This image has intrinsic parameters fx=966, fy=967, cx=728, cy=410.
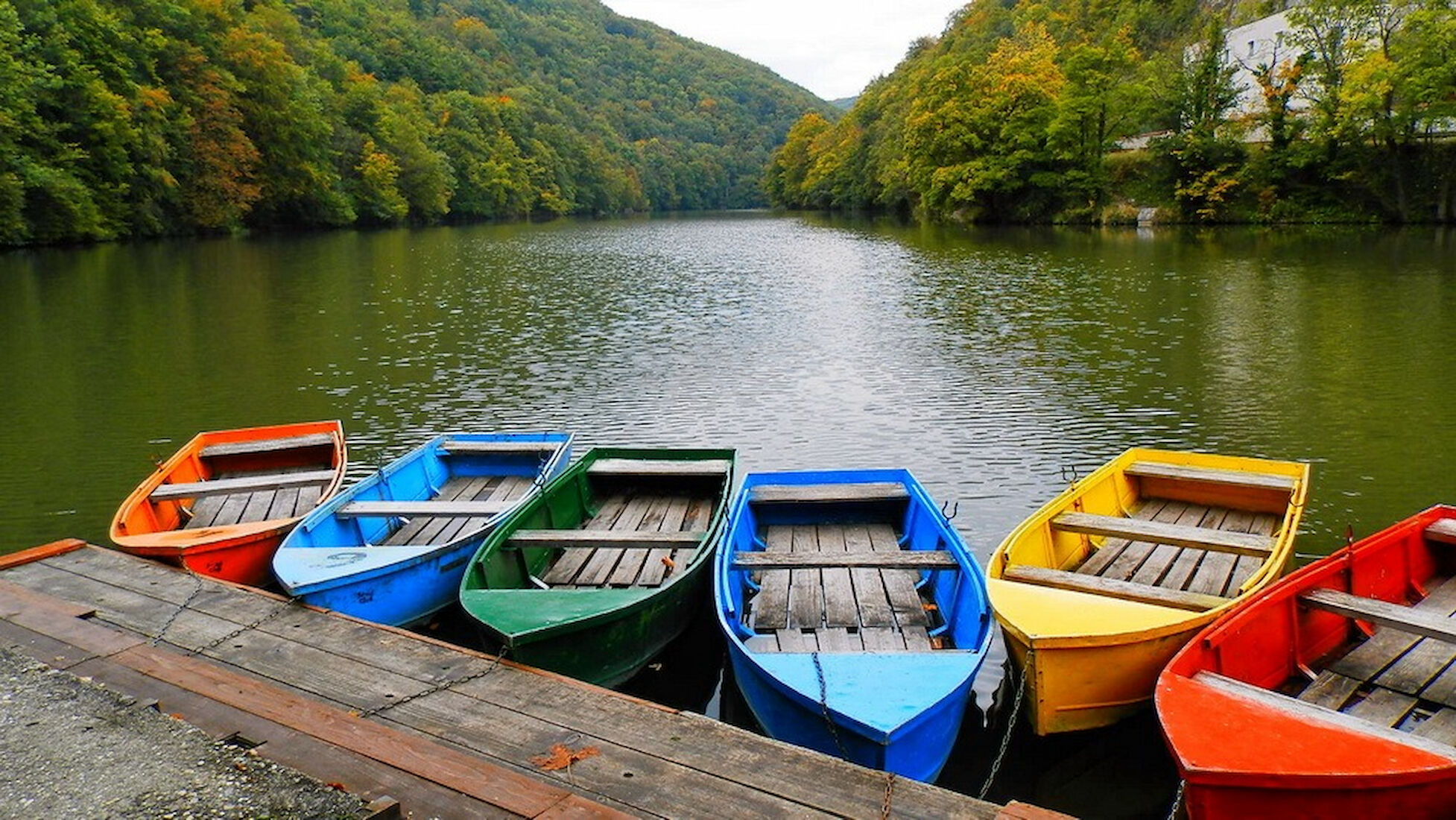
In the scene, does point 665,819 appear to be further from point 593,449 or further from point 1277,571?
point 593,449

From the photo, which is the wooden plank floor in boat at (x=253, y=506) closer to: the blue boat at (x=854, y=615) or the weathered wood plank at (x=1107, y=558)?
the blue boat at (x=854, y=615)

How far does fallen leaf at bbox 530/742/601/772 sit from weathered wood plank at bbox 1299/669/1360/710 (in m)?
4.57

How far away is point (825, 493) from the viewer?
33.7ft

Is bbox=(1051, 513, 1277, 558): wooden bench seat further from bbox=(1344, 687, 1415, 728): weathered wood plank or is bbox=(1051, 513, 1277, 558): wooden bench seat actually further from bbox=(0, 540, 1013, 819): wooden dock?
bbox=(0, 540, 1013, 819): wooden dock

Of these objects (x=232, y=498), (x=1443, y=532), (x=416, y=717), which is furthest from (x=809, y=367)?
(x=416, y=717)

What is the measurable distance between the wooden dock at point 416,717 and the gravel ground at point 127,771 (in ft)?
0.99

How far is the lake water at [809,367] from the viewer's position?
13750mm

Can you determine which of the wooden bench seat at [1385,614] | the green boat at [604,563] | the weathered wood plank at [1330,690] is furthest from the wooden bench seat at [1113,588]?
the green boat at [604,563]

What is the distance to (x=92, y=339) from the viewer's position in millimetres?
23359

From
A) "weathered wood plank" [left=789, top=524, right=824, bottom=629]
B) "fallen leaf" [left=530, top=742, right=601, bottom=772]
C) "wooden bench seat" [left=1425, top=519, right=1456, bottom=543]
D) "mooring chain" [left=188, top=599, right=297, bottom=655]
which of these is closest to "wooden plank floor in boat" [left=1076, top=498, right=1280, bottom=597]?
"wooden bench seat" [left=1425, top=519, right=1456, bottom=543]

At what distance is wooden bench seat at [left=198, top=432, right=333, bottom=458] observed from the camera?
12.2 meters

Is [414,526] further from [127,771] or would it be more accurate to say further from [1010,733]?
[1010,733]

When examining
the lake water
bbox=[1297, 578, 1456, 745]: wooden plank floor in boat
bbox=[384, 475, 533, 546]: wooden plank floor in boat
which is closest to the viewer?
bbox=[1297, 578, 1456, 745]: wooden plank floor in boat

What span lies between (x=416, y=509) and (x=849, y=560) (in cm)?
438
